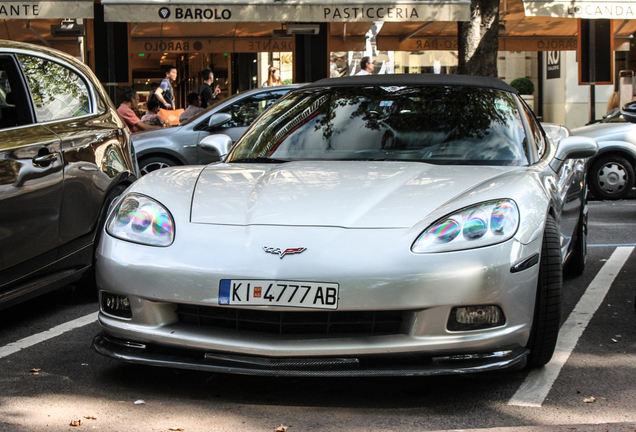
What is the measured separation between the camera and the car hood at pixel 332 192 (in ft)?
11.4

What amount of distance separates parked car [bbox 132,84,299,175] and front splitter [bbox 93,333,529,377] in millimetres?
7463

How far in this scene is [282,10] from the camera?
13.4 metres

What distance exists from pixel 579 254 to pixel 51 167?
358cm

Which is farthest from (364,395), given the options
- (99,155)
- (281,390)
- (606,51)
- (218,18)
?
(606,51)

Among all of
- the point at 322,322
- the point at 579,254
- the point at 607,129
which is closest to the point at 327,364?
the point at 322,322

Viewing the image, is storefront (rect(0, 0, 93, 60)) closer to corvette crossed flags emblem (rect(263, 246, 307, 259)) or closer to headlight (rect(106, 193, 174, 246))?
headlight (rect(106, 193, 174, 246))

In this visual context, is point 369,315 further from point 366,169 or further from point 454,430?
point 366,169

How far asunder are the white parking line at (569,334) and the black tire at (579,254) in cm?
14

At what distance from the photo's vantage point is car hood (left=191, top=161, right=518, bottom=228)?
11.4 feet

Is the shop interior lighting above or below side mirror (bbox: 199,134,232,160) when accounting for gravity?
above

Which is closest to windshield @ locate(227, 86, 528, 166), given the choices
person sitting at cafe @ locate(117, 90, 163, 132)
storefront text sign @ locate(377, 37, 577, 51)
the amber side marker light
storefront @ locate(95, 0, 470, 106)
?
the amber side marker light

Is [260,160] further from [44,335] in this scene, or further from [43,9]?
[43,9]

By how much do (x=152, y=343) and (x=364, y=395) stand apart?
872mm

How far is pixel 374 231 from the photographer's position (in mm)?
3371
